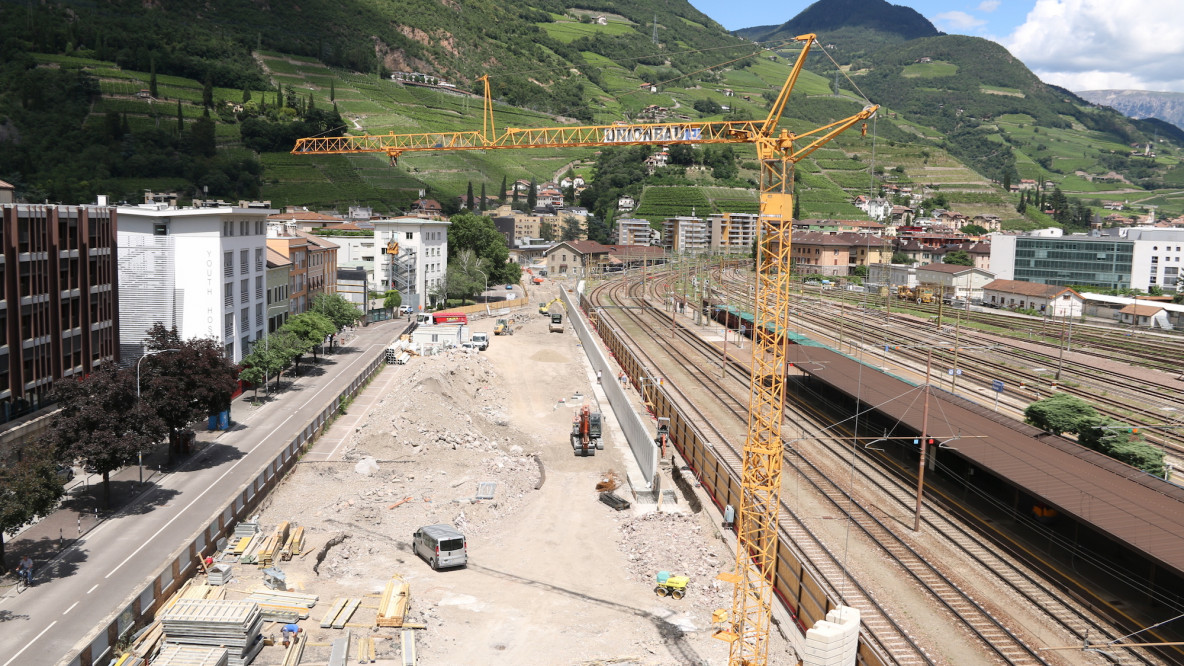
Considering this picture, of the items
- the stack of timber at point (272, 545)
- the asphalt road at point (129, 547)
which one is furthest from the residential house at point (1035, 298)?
the stack of timber at point (272, 545)

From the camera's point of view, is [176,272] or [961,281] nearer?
[176,272]

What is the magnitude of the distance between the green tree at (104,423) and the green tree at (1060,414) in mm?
35393

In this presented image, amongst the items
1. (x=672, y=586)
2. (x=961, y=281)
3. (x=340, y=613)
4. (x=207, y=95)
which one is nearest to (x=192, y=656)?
(x=340, y=613)

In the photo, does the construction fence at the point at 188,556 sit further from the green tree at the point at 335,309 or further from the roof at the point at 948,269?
the roof at the point at 948,269

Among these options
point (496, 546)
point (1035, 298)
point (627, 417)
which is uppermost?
point (1035, 298)

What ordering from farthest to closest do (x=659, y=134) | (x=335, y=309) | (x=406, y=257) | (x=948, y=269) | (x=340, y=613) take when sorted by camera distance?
1. (x=948, y=269)
2. (x=406, y=257)
3. (x=659, y=134)
4. (x=335, y=309)
5. (x=340, y=613)

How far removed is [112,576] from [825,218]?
17120 cm

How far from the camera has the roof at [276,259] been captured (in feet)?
193

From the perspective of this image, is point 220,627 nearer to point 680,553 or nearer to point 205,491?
point 205,491

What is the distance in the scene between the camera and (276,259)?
60.0 meters

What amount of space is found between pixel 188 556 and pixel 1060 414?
34.1m

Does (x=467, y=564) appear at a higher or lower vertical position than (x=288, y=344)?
lower

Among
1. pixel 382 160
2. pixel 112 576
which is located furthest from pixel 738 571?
pixel 382 160

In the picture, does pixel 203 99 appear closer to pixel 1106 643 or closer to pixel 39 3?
pixel 39 3
